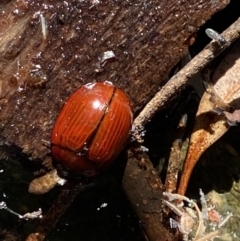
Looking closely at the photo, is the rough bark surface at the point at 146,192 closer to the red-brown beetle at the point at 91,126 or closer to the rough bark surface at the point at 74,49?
the red-brown beetle at the point at 91,126

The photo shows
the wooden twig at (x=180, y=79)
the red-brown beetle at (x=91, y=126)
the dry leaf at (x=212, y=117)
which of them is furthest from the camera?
the dry leaf at (x=212, y=117)

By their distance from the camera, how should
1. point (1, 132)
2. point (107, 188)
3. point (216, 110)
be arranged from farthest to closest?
point (107, 188) < point (216, 110) < point (1, 132)

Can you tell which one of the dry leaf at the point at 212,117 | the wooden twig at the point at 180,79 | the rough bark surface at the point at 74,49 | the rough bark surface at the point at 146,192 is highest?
the rough bark surface at the point at 74,49

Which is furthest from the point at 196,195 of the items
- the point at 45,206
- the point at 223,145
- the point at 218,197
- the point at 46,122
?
the point at 46,122

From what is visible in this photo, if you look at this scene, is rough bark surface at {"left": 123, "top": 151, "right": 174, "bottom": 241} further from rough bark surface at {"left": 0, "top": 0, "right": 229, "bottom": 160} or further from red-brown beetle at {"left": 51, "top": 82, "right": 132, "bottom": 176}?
rough bark surface at {"left": 0, "top": 0, "right": 229, "bottom": 160}

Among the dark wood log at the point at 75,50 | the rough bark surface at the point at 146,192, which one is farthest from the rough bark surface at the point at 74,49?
the rough bark surface at the point at 146,192

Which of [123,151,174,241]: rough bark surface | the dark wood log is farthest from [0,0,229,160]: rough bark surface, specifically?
[123,151,174,241]: rough bark surface

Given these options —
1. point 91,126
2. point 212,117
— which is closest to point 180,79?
point 212,117

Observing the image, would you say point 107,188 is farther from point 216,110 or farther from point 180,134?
point 216,110
